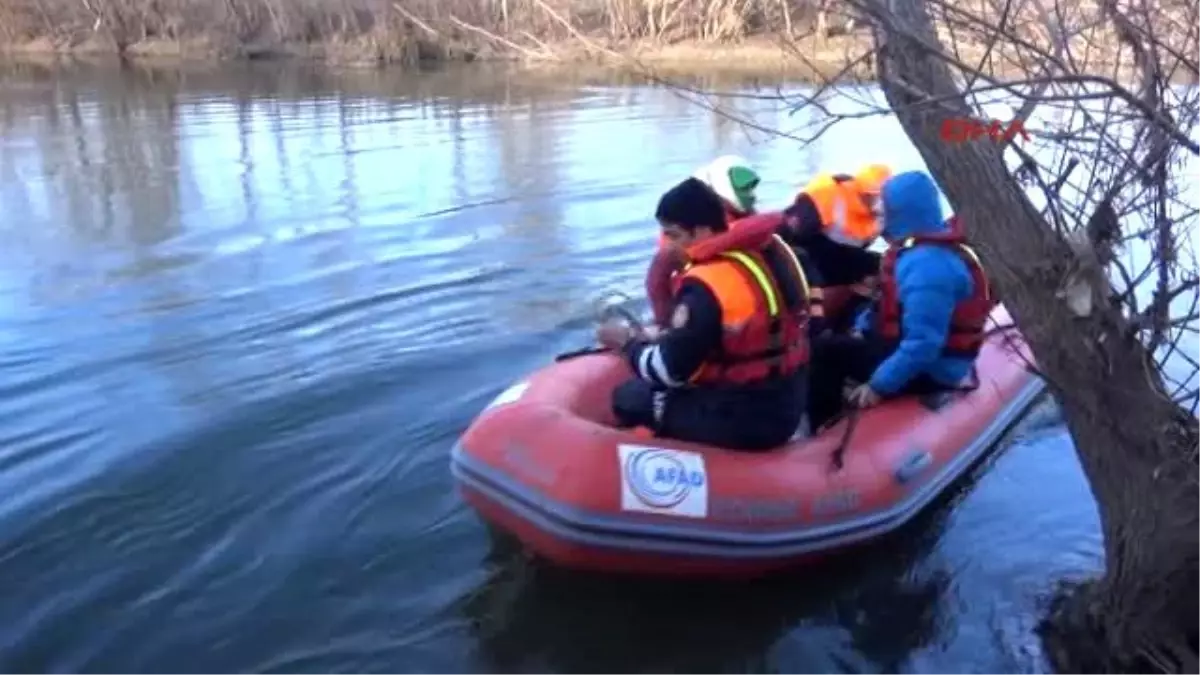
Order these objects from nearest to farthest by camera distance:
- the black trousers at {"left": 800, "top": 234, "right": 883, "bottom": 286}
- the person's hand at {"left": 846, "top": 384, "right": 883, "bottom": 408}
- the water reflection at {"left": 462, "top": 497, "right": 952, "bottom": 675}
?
1. the water reflection at {"left": 462, "top": 497, "right": 952, "bottom": 675}
2. the person's hand at {"left": 846, "top": 384, "right": 883, "bottom": 408}
3. the black trousers at {"left": 800, "top": 234, "right": 883, "bottom": 286}

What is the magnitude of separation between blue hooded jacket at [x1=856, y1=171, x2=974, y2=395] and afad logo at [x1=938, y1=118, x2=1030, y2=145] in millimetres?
1377

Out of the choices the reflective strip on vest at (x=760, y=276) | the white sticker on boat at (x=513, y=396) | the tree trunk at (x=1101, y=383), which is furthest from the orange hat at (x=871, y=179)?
the tree trunk at (x=1101, y=383)

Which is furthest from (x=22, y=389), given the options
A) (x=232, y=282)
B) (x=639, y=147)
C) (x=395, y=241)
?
(x=639, y=147)

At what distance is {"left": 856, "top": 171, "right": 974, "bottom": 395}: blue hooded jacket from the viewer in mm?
5031

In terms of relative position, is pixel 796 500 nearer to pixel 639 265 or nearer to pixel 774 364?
pixel 774 364

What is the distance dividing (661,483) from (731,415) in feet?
1.28

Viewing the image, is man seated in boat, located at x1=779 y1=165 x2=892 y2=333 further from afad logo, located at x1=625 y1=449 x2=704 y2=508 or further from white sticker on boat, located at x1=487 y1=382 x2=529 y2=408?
afad logo, located at x1=625 y1=449 x2=704 y2=508

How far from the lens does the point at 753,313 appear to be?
14.6 feet

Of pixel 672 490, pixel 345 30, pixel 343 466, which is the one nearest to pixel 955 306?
pixel 672 490

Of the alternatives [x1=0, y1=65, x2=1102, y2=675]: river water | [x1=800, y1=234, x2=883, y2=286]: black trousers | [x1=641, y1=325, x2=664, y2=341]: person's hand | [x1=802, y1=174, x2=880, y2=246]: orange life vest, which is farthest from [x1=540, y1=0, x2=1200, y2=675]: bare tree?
[x1=800, y1=234, x2=883, y2=286]: black trousers

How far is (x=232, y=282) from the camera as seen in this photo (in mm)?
8320

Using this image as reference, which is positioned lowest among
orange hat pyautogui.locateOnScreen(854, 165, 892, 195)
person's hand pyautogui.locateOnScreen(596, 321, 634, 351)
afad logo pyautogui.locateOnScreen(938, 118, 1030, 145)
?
person's hand pyautogui.locateOnScreen(596, 321, 634, 351)

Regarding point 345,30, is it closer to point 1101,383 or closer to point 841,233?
point 841,233

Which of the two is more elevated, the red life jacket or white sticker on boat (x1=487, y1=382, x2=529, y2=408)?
the red life jacket
